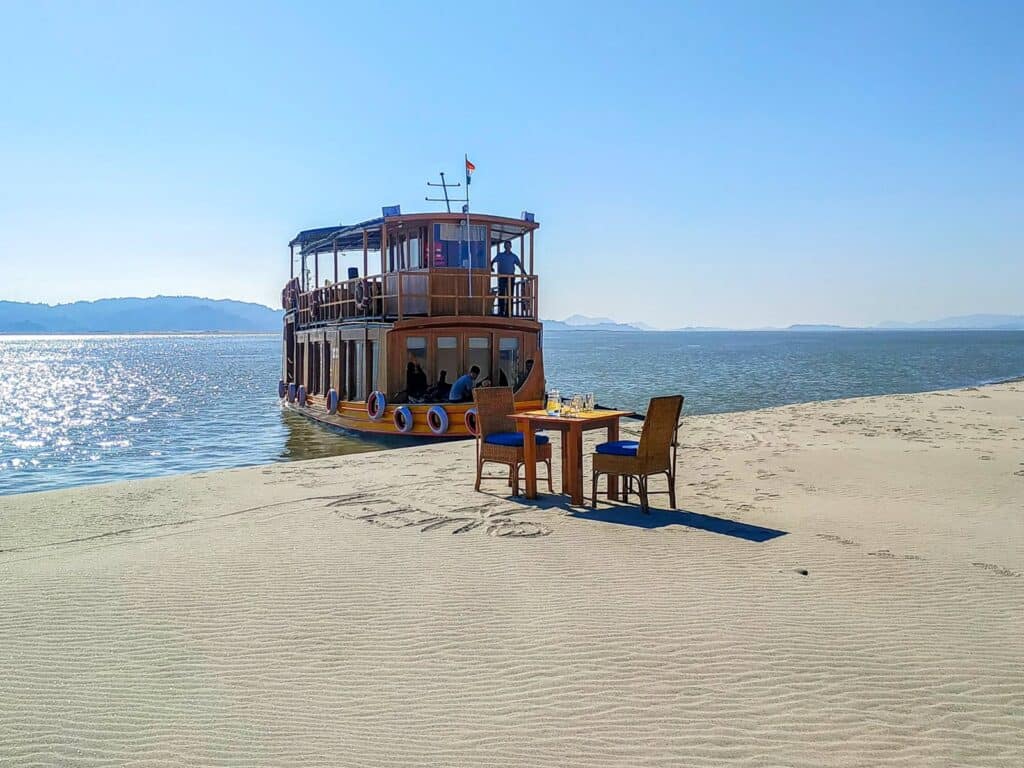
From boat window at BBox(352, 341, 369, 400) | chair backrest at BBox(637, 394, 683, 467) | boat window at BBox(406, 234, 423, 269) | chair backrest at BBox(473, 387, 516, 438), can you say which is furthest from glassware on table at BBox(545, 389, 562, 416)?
boat window at BBox(406, 234, 423, 269)

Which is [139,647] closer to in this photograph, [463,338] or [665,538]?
[665,538]

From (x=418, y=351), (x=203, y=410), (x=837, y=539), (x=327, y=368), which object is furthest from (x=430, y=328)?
(x=203, y=410)

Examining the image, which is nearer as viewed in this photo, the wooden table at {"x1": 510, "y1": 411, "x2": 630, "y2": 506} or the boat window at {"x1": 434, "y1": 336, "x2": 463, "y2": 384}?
the wooden table at {"x1": 510, "y1": 411, "x2": 630, "y2": 506}

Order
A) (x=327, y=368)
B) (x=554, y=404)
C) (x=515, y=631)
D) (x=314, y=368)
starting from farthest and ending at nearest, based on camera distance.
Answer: (x=314, y=368)
(x=327, y=368)
(x=554, y=404)
(x=515, y=631)

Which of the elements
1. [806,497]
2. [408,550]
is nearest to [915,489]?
[806,497]

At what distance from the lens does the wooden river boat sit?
18.2 metres

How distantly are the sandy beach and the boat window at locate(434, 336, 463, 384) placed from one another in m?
9.43

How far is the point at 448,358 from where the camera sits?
19.3 m

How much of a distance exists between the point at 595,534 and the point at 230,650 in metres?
3.55

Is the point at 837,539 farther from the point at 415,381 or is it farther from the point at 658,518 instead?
the point at 415,381

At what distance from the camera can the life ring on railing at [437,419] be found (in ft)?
57.8

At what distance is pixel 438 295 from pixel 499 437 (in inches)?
386

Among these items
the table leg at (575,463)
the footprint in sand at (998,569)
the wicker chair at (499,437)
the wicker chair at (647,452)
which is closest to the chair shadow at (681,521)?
the wicker chair at (647,452)

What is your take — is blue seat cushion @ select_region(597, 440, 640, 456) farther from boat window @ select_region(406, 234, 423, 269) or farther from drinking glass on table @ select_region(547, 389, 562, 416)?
boat window @ select_region(406, 234, 423, 269)
